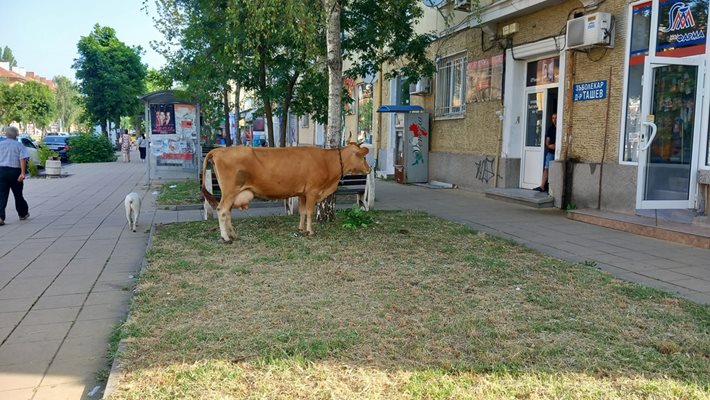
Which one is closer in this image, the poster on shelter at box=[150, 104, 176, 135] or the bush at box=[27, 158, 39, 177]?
the poster on shelter at box=[150, 104, 176, 135]

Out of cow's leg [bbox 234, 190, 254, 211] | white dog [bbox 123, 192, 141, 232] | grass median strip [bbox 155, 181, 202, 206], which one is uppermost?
cow's leg [bbox 234, 190, 254, 211]

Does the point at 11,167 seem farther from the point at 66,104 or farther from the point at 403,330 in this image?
the point at 66,104

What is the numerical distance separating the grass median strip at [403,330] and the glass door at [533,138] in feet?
19.9

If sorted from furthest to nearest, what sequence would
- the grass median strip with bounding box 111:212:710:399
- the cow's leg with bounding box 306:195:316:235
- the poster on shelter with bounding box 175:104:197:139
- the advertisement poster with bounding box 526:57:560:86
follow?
the poster on shelter with bounding box 175:104:197:139 < the advertisement poster with bounding box 526:57:560:86 < the cow's leg with bounding box 306:195:316:235 < the grass median strip with bounding box 111:212:710:399

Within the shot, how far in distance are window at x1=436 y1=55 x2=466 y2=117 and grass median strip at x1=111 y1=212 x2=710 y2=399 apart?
9.07 m

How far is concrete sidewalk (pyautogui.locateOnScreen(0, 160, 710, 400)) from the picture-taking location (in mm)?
3809

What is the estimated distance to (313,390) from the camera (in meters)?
3.21

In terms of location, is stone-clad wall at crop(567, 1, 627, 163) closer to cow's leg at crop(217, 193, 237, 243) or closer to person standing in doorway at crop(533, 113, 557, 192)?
person standing in doorway at crop(533, 113, 557, 192)

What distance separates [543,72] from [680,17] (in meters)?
3.64

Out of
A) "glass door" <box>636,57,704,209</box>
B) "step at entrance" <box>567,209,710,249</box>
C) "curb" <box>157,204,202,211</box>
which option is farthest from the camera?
"curb" <box>157,204,202,211</box>

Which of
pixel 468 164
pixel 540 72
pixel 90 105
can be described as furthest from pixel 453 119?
pixel 90 105

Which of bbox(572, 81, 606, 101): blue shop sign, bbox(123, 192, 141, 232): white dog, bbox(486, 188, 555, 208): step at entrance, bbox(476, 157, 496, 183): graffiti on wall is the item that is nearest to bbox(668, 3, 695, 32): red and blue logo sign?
bbox(572, 81, 606, 101): blue shop sign

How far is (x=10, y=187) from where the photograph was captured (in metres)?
9.73

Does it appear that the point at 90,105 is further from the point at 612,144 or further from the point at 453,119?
the point at 612,144
